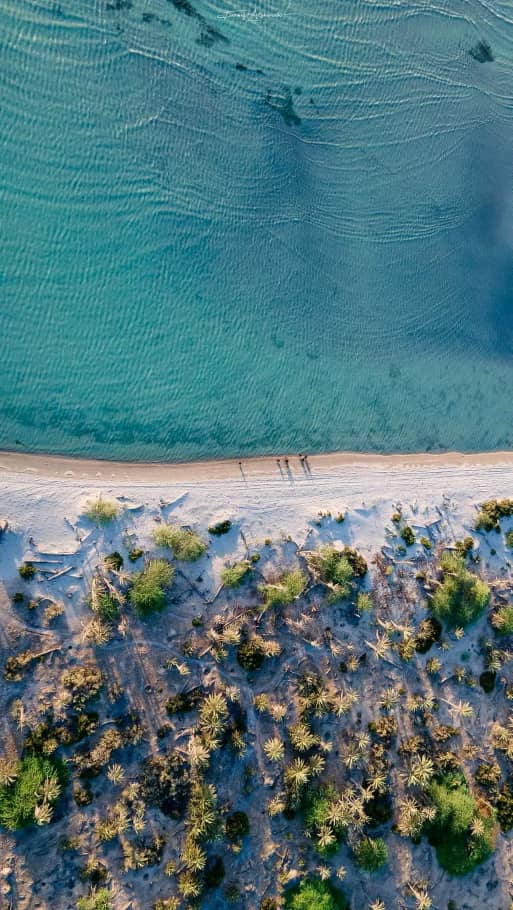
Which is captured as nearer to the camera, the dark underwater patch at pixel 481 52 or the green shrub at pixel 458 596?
the green shrub at pixel 458 596

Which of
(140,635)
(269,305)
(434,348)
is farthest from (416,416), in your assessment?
(140,635)

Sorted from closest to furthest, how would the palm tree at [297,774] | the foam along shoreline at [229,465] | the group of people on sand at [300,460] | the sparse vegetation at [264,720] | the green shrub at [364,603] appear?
the sparse vegetation at [264,720]
the palm tree at [297,774]
the foam along shoreline at [229,465]
the green shrub at [364,603]
the group of people on sand at [300,460]

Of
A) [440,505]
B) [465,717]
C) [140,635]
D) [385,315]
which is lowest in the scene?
[465,717]

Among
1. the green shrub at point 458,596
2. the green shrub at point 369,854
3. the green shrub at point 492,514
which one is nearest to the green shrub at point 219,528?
the green shrub at point 458,596

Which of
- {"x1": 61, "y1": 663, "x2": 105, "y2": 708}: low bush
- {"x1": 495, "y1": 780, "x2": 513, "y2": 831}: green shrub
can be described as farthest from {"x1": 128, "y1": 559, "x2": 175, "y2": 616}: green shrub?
{"x1": 495, "y1": 780, "x2": 513, "y2": 831}: green shrub

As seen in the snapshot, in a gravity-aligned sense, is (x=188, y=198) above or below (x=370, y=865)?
above

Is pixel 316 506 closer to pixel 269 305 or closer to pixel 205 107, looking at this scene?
pixel 269 305

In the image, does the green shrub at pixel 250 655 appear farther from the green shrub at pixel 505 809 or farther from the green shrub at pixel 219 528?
the green shrub at pixel 505 809
